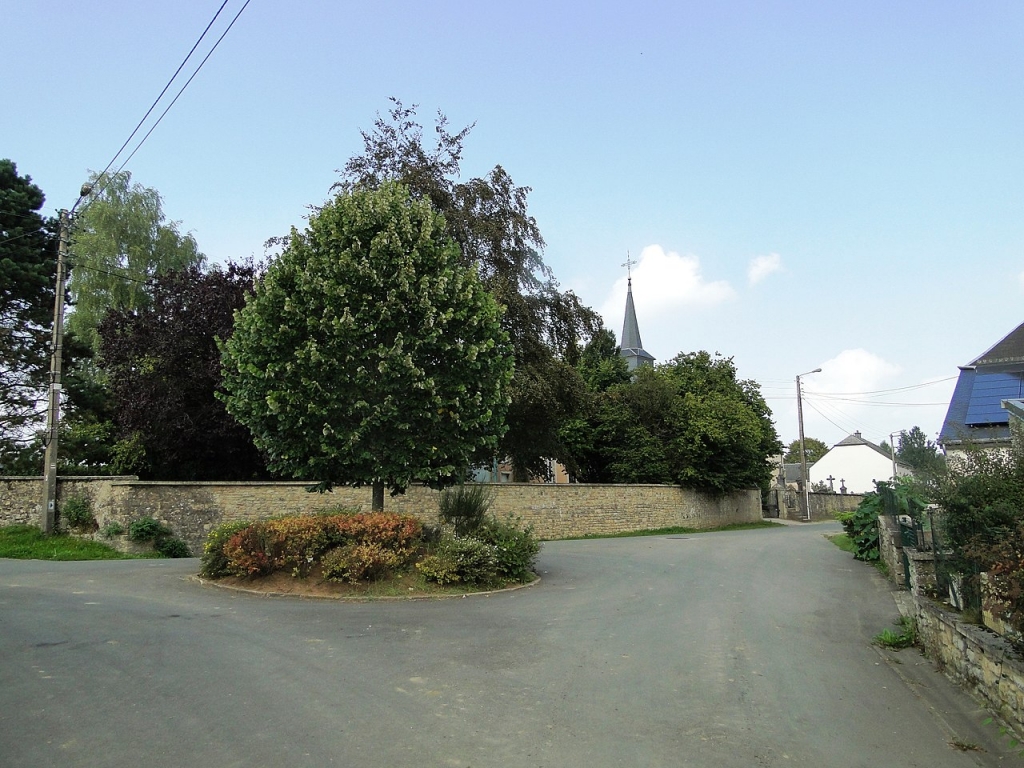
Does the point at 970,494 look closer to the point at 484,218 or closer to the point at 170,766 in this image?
the point at 170,766

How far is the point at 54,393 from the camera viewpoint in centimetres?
1998

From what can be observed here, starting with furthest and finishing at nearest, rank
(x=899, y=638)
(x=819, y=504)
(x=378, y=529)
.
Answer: (x=819, y=504) → (x=378, y=529) → (x=899, y=638)

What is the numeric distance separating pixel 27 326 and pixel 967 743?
30304 millimetres

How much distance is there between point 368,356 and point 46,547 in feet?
39.7

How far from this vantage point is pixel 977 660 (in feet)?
21.3

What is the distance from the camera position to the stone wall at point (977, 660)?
5523 mm

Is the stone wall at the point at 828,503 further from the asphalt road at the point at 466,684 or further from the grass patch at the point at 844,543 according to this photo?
the asphalt road at the point at 466,684

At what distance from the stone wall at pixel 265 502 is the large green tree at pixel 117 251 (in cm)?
1011

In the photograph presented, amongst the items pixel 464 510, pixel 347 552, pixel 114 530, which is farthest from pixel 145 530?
pixel 464 510

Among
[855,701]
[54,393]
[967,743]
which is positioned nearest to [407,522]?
[855,701]

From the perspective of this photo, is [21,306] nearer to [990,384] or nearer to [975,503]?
[975,503]

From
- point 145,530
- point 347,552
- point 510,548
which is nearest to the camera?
point 347,552

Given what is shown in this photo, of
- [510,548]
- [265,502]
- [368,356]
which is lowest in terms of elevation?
[510,548]

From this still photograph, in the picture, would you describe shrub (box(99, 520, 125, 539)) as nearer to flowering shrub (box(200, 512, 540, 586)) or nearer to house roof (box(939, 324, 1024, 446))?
flowering shrub (box(200, 512, 540, 586))
